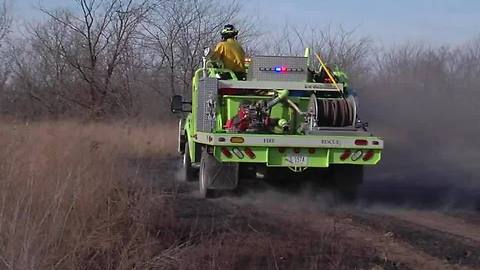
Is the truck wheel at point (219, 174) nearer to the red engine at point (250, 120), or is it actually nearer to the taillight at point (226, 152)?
the taillight at point (226, 152)

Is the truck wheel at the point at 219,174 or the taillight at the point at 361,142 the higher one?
the taillight at the point at 361,142

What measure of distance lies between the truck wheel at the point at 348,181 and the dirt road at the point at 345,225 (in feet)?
0.63

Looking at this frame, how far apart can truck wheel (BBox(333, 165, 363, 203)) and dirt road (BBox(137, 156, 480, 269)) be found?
191mm

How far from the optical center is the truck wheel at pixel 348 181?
35.1 ft

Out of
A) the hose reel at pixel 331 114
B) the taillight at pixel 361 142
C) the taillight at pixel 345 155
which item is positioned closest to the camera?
the taillight at pixel 361 142

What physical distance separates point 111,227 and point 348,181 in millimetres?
5053

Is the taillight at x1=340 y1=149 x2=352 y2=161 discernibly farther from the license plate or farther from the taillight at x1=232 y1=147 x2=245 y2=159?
the taillight at x1=232 y1=147 x2=245 y2=159

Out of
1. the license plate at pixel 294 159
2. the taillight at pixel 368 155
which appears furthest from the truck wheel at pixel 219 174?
the taillight at pixel 368 155

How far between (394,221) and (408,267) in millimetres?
2719

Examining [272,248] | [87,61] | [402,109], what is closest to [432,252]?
[272,248]

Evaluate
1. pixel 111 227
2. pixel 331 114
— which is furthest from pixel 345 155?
pixel 111 227

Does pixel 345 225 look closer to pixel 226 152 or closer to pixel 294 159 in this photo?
pixel 294 159

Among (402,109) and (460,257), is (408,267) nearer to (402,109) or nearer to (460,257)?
(460,257)

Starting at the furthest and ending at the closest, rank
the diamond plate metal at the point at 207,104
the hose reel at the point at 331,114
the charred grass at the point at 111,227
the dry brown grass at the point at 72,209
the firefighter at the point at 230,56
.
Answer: the firefighter at the point at 230,56
the diamond plate metal at the point at 207,104
the hose reel at the point at 331,114
the charred grass at the point at 111,227
the dry brown grass at the point at 72,209
